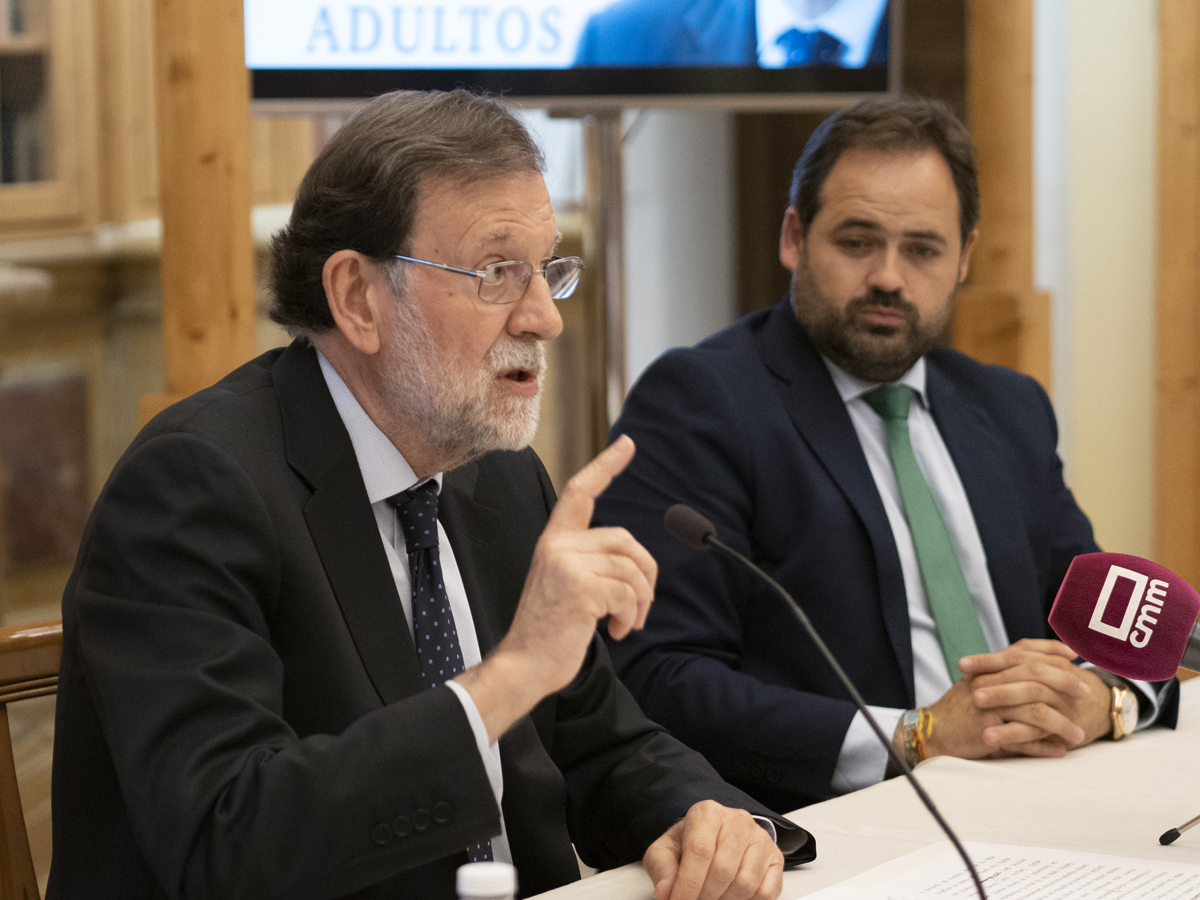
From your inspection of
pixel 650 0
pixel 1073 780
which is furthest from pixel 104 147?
pixel 1073 780

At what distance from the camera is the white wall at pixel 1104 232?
395 cm

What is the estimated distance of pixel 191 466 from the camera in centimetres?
114

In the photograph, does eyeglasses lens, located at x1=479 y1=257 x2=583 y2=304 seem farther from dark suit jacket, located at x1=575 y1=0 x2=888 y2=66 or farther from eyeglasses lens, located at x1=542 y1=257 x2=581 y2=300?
dark suit jacket, located at x1=575 y1=0 x2=888 y2=66

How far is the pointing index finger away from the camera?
1.14m

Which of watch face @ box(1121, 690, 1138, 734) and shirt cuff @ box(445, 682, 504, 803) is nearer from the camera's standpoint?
shirt cuff @ box(445, 682, 504, 803)

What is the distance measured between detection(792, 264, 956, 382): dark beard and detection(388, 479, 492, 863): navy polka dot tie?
897 millimetres

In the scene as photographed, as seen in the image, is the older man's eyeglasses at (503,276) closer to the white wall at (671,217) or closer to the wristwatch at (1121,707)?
the wristwatch at (1121,707)

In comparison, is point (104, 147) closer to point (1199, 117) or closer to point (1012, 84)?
point (1012, 84)

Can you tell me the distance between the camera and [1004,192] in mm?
3236

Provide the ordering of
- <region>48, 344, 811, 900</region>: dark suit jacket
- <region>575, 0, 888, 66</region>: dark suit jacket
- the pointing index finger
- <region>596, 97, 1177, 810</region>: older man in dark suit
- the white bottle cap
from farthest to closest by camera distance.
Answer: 1. <region>575, 0, 888, 66</region>: dark suit jacket
2. <region>596, 97, 1177, 810</region>: older man in dark suit
3. the pointing index finger
4. <region>48, 344, 811, 900</region>: dark suit jacket
5. the white bottle cap

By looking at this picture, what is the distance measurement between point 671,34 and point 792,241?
766mm

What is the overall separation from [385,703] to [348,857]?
7.7 inches

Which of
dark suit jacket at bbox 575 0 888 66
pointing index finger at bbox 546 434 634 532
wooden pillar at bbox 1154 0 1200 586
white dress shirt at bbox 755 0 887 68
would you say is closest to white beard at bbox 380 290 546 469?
pointing index finger at bbox 546 434 634 532

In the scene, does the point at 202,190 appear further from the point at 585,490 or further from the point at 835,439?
the point at 585,490
